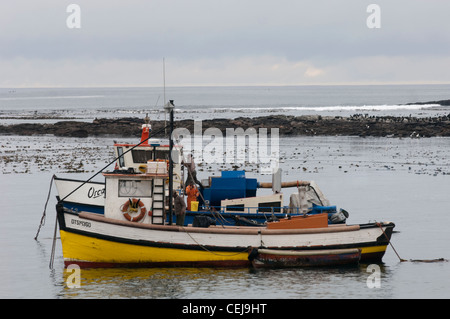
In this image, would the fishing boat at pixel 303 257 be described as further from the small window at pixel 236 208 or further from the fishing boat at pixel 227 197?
the small window at pixel 236 208

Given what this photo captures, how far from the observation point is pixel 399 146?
73125mm

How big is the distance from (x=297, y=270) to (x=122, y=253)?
6.35m

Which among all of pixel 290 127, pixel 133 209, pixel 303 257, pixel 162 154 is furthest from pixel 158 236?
pixel 290 127

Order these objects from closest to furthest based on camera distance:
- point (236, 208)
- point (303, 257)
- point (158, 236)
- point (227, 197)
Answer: point (158, 236) → point (303, 257) → point (236, 208) → point (227, 197)

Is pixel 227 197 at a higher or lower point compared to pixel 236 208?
higher

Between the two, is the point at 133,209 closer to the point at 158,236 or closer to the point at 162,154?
the point at 158,236

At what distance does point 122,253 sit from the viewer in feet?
80.2

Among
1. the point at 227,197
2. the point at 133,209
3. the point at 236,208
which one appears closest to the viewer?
the point at 133,209

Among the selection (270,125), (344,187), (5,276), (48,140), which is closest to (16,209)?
(5,276)

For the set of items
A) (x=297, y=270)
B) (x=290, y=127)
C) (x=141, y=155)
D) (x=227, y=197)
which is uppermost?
(x=290, y=127)

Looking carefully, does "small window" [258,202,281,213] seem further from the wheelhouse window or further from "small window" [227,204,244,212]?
the wheelhouse window

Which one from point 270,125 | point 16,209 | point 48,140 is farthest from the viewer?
point 270,125
